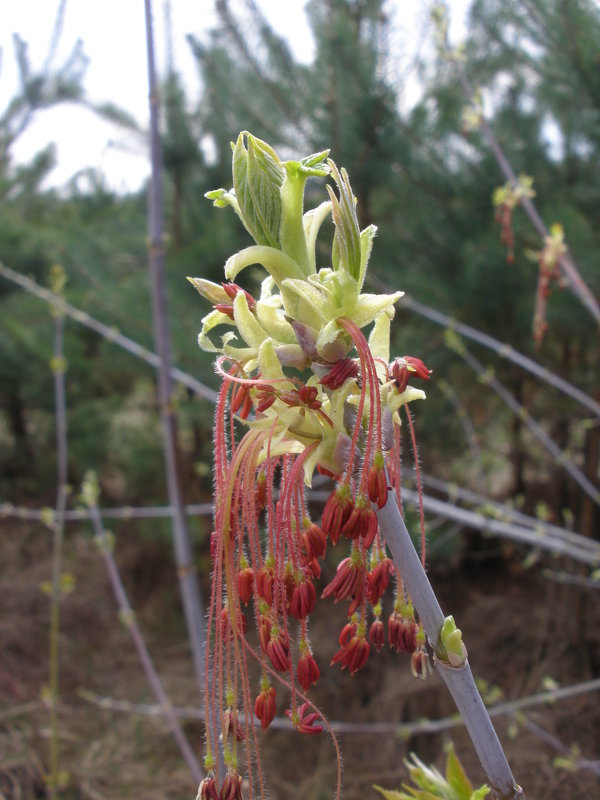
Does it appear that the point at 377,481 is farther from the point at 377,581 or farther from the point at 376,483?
the point at 377,581

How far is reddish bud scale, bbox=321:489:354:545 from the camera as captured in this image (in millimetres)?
497

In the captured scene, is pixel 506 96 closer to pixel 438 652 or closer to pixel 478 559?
pixel 478 559

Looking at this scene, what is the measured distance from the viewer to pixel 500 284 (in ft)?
9.57

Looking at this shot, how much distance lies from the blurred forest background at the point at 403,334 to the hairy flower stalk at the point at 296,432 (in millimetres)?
1406

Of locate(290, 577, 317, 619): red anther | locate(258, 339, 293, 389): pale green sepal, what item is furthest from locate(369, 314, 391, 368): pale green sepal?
locate(290, 577, 317, 619): red anther

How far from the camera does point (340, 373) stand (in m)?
0.50

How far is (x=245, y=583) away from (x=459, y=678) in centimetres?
21

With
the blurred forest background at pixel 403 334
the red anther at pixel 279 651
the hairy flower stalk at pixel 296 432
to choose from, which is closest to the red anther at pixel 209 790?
the hairy flower stalk at pixel 296 432

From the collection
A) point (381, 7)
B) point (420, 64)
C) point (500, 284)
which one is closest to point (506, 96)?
point (420, 64)

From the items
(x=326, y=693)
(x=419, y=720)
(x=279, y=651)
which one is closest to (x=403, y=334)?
(x=419, y=720)

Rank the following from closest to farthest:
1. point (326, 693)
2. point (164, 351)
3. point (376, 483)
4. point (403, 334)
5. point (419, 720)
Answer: point (376, 483)
point (164, 351)
point (419, 720)
point (403, 334)
point (326, 693)

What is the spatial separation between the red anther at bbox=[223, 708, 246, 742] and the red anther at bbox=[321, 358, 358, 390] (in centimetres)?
30

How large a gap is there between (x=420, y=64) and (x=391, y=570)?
10.8 ft

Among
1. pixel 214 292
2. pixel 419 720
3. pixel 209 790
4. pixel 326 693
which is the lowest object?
pixel 326 693
